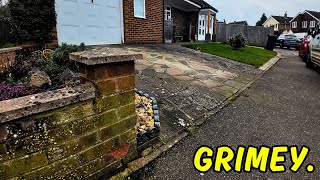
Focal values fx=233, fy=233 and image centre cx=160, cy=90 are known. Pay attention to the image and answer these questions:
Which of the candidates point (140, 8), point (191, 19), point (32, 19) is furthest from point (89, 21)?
point (191, 19)

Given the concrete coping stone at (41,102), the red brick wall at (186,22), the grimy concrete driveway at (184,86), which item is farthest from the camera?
the red brick wall at (186,22)

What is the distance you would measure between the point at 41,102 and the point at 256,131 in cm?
281

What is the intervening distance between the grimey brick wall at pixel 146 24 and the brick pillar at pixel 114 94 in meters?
7.49

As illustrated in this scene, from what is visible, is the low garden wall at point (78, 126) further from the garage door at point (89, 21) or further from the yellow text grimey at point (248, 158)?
the garage door at point (89, 21)

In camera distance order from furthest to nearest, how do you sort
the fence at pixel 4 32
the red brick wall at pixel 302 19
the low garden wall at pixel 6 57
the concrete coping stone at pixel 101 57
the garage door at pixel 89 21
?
the red brick wall at pixel 302 19 < the garage door at pixel 89 21 < the fence at pixel 4 32 < the low garden wall at pixel 6 57 < the concrete coping stone at pixel 101 57

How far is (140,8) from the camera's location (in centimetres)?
987

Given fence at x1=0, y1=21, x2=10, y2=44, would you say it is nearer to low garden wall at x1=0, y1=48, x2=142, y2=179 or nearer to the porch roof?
low garden wall at x1=0, y1=48, x2=142, y2=179

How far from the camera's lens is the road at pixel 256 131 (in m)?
2.36

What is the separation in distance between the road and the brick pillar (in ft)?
1.07

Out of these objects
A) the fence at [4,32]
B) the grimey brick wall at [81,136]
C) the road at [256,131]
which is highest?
the fence at [4,32]

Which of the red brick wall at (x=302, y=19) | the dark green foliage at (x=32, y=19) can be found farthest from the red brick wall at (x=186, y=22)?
the red brick wall at (x=302, y=19)

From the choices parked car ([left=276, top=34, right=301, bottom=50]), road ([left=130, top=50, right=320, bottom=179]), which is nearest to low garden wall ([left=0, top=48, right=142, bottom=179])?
road ([left=130, top=50, right=320, bottom=179])

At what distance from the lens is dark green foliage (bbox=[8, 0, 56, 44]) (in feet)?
19.1

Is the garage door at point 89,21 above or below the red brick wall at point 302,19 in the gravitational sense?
below
